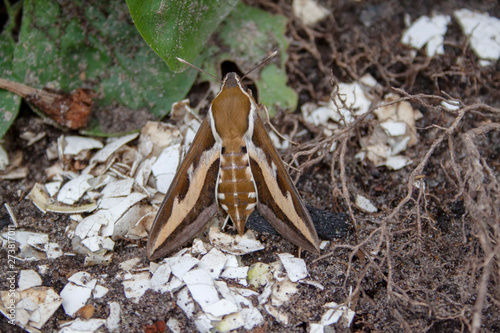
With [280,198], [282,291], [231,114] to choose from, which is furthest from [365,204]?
[231,114]

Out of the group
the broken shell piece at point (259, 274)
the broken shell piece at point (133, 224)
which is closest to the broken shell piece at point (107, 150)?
the broken shell piece at point (133, 224)

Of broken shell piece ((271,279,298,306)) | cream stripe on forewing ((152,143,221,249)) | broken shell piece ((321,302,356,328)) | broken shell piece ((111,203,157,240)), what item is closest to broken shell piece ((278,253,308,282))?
broken shell piece ((271,279,298,306))

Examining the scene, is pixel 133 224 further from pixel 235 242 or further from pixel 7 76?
pixel 7 76

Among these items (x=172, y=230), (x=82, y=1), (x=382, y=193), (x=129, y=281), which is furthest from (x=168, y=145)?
(x=382, y=193)

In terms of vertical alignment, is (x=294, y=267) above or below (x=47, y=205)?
below

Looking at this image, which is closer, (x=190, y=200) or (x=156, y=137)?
(x=190, y=200)

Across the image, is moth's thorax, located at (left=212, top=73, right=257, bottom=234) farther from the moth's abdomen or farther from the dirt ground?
the dirt ground
